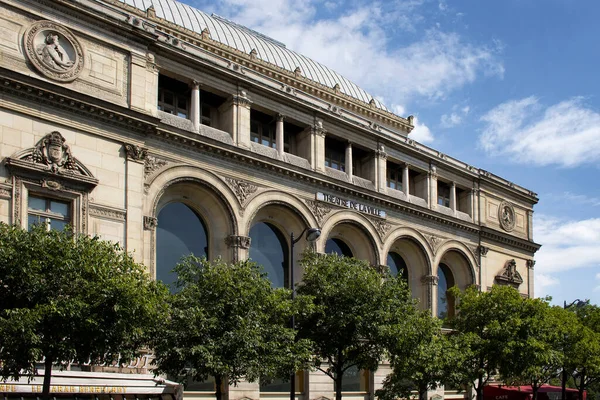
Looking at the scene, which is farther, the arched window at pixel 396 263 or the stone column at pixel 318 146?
the arched window at pixel 396 263

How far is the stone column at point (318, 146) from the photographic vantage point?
45.8m

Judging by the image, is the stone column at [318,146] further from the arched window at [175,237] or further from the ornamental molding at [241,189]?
the arched window at [175,237]

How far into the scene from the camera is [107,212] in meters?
33.8

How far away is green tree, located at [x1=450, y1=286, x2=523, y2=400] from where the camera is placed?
43031 millimetres

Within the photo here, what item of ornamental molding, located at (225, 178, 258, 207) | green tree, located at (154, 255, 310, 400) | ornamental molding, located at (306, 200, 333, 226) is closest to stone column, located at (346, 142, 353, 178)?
ornamental molding, located at (306, 200, 333, 226)

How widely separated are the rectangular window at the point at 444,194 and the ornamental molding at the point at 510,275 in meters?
7.27

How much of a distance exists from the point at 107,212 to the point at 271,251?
12.9m

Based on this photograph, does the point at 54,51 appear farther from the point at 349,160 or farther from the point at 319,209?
the point at 349,160

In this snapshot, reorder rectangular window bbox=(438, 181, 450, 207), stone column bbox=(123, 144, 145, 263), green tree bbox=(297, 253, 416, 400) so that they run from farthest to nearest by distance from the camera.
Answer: rectangular window bbox=(438, 181, 450, 207), green tree bbox=(297, 253, 416, 400), stone column bbox=(123, 144, 145, 263)

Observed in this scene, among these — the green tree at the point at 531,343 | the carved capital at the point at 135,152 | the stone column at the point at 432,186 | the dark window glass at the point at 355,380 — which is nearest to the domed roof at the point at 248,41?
the stone column at the point at 432,186

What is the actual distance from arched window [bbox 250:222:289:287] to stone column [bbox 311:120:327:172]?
4.55 meters

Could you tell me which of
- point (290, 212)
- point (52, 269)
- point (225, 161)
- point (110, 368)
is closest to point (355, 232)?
point (290, 212)

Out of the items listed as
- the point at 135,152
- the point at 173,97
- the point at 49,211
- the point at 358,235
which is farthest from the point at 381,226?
the point at 49,211

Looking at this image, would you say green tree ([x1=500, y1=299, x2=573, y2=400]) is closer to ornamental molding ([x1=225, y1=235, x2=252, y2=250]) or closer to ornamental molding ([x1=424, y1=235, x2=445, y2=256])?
A: ornamental molding ([x1=424, y1=235, x2=445, y2=256])
